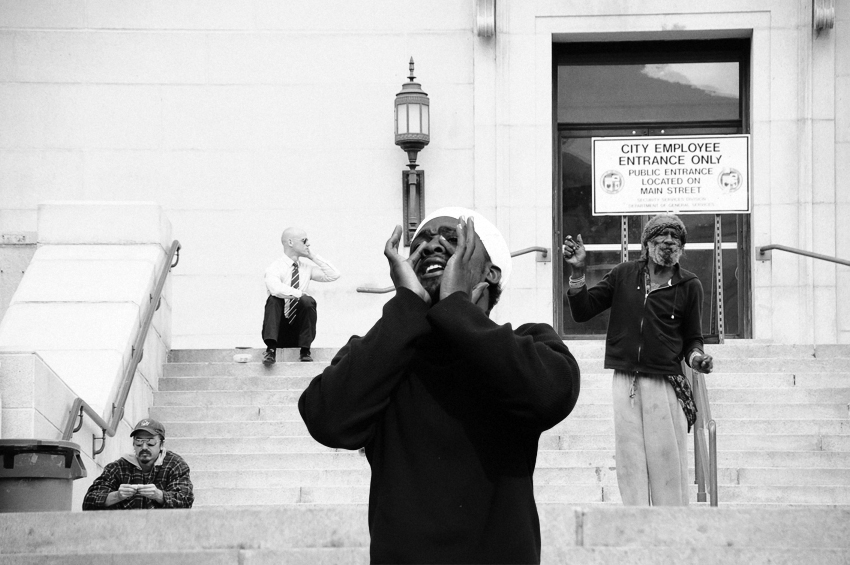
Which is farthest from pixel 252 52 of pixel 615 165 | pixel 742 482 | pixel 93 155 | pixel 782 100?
pixel 742 482

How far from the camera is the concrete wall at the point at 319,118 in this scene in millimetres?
14883

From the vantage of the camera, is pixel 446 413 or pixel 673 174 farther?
pixel 673 174

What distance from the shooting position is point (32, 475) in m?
7.21

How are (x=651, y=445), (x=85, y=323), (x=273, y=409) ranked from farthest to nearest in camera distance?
(x=273, y=409) → (x=85, y=323) → (x=651, y=445)

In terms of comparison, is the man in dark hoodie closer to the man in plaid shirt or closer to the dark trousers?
the man in plaid shirt

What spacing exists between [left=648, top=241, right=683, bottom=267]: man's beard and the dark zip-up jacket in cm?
8

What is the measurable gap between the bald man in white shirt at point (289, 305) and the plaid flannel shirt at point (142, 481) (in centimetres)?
389

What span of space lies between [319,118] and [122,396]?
5.71 m

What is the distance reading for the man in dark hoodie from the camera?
9.46 ft

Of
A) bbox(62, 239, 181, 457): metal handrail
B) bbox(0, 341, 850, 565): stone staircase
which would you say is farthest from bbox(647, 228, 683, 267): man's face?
bbox(62, 239, 181, 457): metal handrail

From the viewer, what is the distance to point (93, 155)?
1524 centimetres

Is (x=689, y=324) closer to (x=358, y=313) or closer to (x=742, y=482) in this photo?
(x=742, y=482)

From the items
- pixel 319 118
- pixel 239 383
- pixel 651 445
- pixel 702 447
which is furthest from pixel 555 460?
pixel 319 118

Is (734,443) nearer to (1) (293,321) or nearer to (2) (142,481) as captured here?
(1) (293,321)
